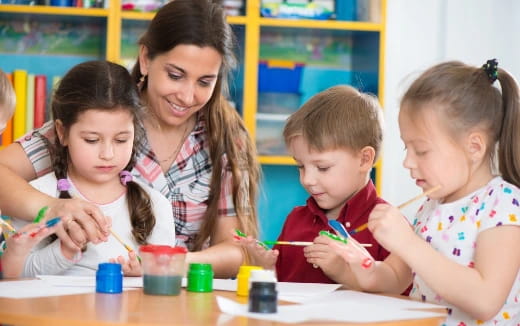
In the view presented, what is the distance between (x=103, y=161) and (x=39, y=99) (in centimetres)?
171

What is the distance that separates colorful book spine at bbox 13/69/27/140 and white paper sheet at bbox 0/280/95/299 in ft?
6.75

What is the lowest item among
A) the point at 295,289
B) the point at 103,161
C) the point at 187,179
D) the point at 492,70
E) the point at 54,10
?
the point at 295,289

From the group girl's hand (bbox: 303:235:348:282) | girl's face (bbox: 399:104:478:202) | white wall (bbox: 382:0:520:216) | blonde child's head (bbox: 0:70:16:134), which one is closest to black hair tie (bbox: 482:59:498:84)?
girl's face (bbox: 399:104:478:202)

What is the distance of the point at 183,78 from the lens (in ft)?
7.49

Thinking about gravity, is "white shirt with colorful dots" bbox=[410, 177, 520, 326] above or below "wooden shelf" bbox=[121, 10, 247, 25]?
below

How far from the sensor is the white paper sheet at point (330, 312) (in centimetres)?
127

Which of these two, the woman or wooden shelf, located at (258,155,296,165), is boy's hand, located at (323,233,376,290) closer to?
the woman

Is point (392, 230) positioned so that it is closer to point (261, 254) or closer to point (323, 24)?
point (261, 254)

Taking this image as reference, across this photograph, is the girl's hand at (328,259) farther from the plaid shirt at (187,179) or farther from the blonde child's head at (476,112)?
the plaid shirt at (187,179)

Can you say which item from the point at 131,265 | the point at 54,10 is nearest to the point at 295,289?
the point at 131,265

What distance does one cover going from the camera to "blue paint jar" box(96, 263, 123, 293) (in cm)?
150

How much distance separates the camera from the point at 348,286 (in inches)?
69.1

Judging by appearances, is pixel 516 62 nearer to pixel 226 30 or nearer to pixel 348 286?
pixel 226 30

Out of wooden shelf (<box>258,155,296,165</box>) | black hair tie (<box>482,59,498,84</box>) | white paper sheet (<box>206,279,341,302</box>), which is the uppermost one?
black hair tie (<box>482,59,498,84</box>)
